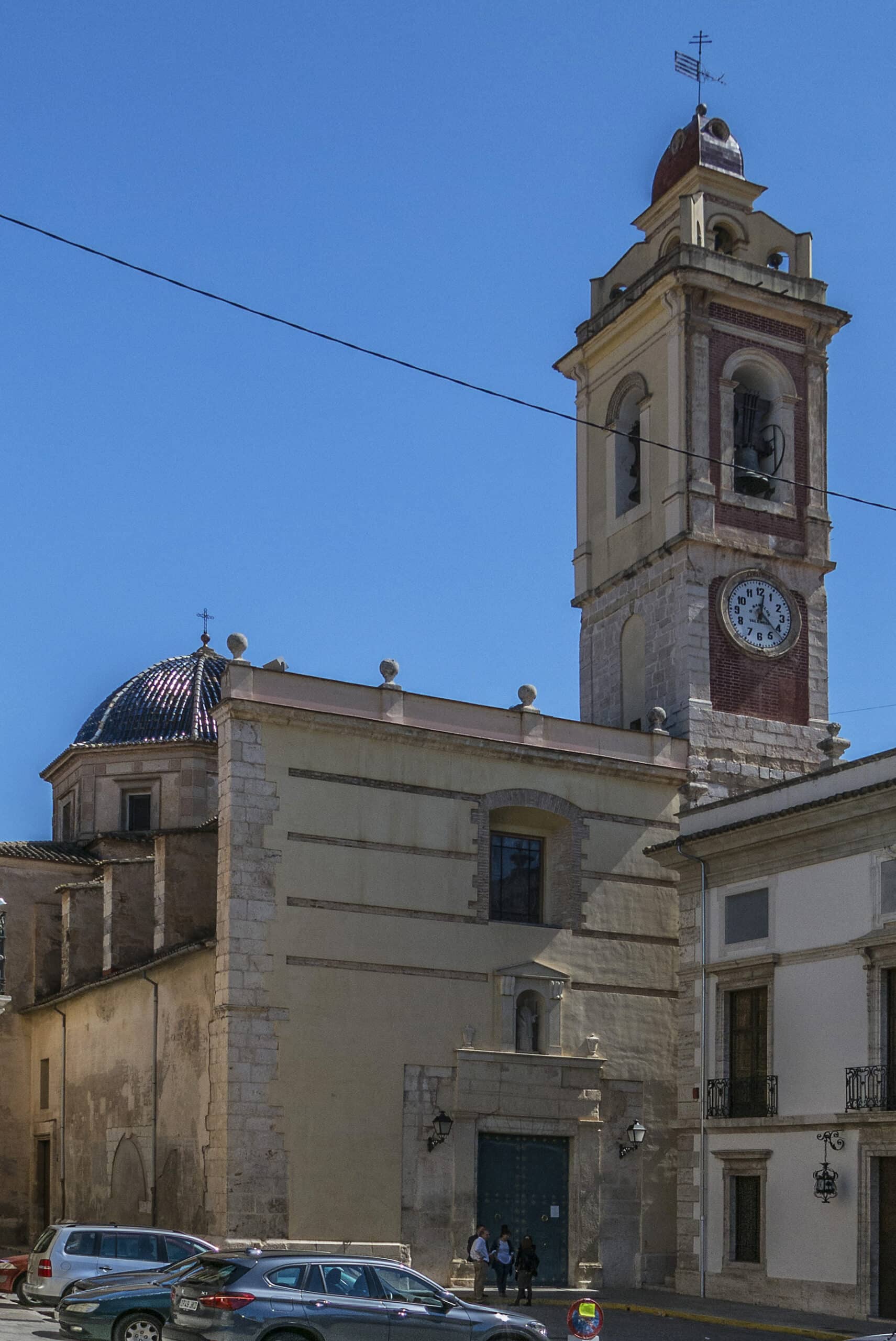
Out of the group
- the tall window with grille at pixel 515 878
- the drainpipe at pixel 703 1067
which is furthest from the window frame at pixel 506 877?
the drainpipe at pixel 703 1067

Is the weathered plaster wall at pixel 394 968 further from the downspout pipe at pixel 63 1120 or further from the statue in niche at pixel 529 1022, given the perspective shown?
the downspout pipe at pixel 63 1120

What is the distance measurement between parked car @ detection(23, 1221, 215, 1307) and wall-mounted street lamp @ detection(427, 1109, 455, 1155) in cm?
722

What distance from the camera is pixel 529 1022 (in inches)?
1187

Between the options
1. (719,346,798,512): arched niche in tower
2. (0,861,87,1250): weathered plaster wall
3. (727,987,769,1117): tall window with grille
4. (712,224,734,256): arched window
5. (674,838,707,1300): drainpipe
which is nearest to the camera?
(727,987,769,1117): tall window with grille

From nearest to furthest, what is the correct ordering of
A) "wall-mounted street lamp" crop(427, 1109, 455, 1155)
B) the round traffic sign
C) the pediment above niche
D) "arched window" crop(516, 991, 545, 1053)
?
the round traffic sign < "wall-mounted street lamp" crop(427, 1109, 455, 1155) < the pediment above niche < "arched window" crop(516, 991, 545, 1053)

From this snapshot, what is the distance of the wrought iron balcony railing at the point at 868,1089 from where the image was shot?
81.4 ft

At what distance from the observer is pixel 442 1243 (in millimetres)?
28203

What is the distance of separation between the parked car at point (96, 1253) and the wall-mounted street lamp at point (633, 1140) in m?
10.6

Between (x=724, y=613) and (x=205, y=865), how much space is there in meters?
11.3

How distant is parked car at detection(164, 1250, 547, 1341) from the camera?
15.8 metres

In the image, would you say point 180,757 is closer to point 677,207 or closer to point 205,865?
point 205,865

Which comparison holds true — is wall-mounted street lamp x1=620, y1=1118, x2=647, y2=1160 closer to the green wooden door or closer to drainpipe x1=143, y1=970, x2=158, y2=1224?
the green wooden door

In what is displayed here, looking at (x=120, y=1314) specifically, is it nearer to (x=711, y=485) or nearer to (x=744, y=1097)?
(x=744, y=1097)

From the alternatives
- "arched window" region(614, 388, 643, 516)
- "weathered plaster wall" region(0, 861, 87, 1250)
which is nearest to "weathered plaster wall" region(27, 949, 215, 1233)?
"weathered plaster wall" region(0, 861, 87, 1250)
